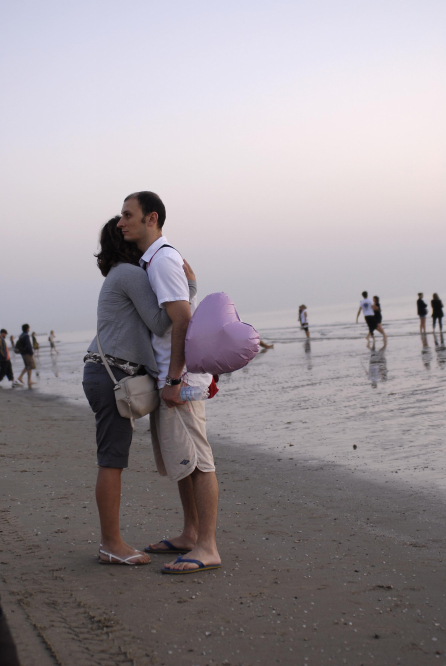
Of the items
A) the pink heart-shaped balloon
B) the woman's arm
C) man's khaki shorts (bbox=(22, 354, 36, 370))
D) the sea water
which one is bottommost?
the sea water

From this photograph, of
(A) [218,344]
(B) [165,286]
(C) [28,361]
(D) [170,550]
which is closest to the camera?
(A) [218,344]

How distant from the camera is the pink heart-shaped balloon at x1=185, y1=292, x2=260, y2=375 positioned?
3.08 metres

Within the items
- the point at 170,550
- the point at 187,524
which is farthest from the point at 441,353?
the point at 170,550

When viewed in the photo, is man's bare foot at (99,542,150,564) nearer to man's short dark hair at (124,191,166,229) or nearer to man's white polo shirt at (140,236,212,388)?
man's white polo shirt at (140,236,212,388)

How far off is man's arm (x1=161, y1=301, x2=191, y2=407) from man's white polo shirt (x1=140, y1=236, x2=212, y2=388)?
4cm

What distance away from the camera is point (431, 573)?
10.3ft

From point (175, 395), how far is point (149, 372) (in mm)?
240

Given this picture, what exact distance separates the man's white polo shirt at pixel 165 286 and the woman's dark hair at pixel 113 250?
11 cm

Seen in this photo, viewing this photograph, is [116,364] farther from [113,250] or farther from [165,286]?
[113,250]

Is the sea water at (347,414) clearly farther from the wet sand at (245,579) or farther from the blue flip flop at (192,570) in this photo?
the blue flip flop at (192,570)

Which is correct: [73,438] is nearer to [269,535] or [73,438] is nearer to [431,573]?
[269,535]

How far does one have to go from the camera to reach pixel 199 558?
3.23 metres

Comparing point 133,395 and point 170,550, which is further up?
point 133,395

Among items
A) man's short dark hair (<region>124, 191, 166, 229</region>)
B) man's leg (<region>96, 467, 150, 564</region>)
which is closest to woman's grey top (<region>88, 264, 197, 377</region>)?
man's short dark hair (<region>124, 191, 166, 229</region>)
